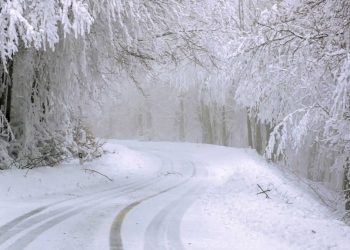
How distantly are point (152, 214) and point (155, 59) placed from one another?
630cm

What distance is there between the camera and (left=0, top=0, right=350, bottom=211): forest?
9.12 metres

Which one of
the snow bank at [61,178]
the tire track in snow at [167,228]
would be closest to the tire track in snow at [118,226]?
the tire track in snow at [167,228]

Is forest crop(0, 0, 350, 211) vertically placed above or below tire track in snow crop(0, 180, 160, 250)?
above

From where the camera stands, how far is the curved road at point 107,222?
7.33 metres

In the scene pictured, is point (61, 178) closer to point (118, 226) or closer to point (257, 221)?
point (118, 226)

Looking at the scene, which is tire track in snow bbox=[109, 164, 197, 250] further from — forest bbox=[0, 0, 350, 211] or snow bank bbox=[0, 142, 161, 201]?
forest bbox=[0, 0, 350, 211]

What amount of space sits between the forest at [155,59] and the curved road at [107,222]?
2.67m

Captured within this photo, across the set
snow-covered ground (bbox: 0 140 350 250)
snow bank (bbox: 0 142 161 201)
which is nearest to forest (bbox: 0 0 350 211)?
snow bank (bbox: 0 142 161 201)

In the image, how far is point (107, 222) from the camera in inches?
355

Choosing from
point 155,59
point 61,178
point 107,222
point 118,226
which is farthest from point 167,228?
point 155,59

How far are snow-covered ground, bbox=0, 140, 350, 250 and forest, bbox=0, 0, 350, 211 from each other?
3.91ft

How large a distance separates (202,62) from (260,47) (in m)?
5.29

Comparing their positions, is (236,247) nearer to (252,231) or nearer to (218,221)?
(252,231)

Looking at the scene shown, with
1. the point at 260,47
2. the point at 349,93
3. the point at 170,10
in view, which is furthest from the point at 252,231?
the point at 170,10
